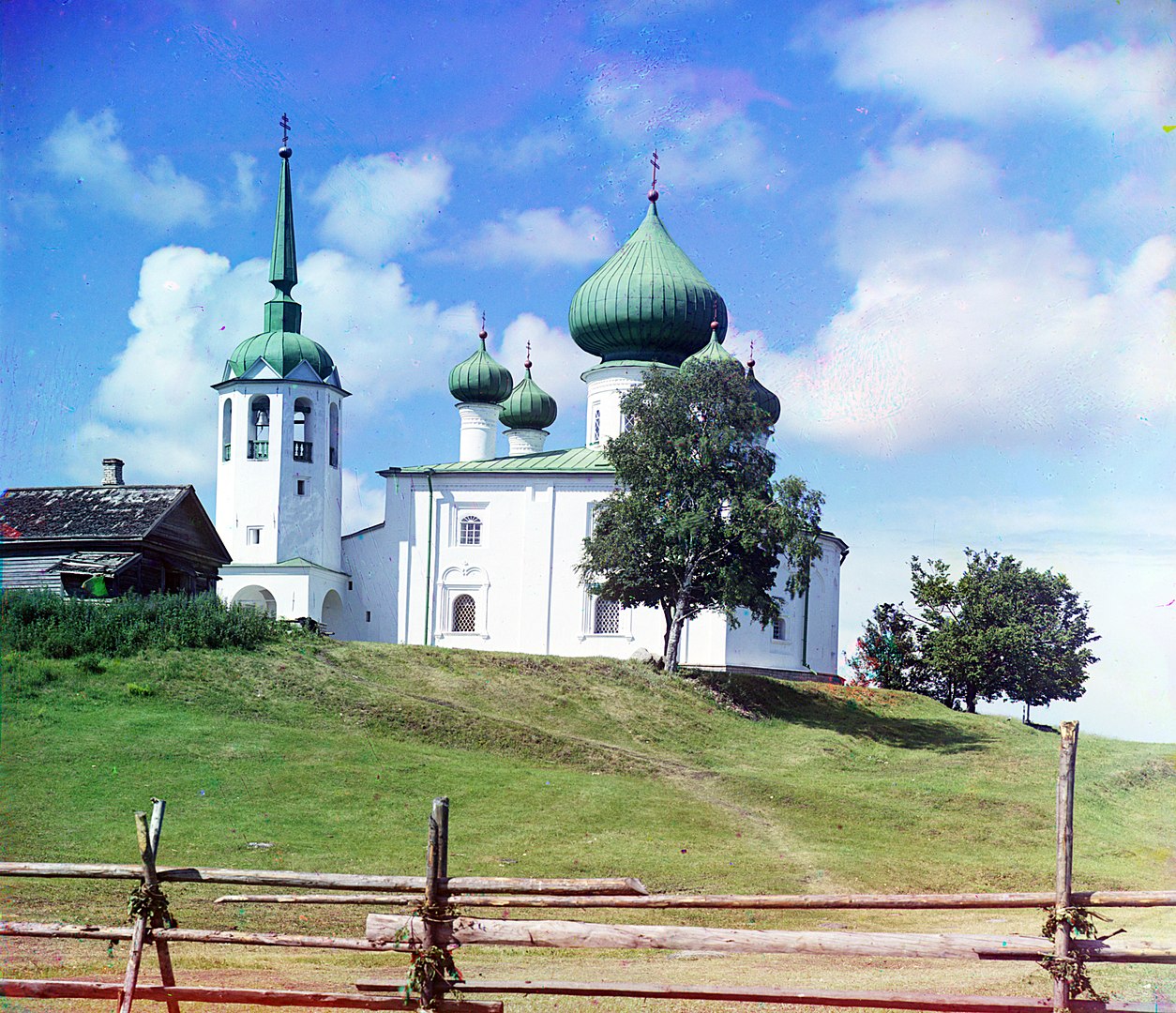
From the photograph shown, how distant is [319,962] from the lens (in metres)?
12.6

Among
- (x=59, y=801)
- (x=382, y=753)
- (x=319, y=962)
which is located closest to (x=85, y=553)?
(x=382, y=753)

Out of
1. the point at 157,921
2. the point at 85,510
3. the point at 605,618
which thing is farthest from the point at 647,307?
the point at 157,921

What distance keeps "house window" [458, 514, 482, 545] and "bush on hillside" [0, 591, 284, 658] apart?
51.9ft

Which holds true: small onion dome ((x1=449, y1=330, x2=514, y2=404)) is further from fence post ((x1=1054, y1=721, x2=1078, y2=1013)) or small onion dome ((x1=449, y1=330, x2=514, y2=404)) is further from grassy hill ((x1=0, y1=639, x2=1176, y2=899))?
fence post ((x1=1054, y1=721, x2=1078, y2=1013))

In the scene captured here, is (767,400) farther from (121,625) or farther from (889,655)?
(121,625)

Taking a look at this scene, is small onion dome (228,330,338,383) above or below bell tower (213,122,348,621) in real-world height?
above

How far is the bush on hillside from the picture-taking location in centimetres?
2602

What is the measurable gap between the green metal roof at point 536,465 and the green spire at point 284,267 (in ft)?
20.5

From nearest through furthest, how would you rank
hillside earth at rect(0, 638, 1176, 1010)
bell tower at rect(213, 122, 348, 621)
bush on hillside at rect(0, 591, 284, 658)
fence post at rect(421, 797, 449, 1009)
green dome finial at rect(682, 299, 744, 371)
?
fence post at rect(421, 797, 449, 1009), hillside earth at rect(0, 638, 1176, 1010), bush on hillside at rect(0, 591, 284, 658), green dome finial at rect(682, 299, 744, 371), bell tower at rect(213, 122, 348, 621)

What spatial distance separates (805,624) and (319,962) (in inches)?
1415

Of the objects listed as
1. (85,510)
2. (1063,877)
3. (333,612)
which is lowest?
(1063,877)

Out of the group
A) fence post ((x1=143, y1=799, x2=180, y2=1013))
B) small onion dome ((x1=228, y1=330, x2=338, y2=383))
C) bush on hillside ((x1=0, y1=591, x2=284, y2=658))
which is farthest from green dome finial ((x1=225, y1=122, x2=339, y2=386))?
fence post ((x1=143, y1=799, x2=180, y2=1013))

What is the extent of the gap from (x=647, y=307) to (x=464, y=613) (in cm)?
1219

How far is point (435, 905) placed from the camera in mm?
9211
